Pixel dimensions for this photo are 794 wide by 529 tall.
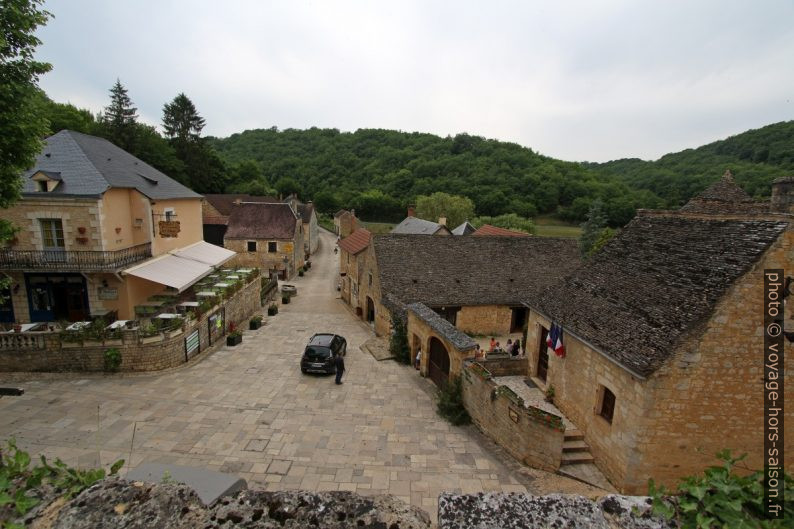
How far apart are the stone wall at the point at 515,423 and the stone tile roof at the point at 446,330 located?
93 cm

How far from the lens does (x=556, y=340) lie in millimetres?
13391

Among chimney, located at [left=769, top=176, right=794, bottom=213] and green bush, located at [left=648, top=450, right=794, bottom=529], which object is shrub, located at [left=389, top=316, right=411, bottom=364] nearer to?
green bush, located at [left=648, top=450, right=794, bottom=529]

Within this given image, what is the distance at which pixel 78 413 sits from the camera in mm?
13094

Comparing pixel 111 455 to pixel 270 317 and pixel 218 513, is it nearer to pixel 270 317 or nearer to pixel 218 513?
pixel 218 513

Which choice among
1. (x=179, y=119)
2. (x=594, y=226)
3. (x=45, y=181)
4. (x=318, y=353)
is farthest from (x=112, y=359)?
(x=179, y=119)

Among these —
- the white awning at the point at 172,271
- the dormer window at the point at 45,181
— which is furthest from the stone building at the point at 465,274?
the dormer window at the point at 45,181

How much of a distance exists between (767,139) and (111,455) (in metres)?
91.7

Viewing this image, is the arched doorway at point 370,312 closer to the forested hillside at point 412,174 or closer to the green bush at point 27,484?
the green bush at point 27,484

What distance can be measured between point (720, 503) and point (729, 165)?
8184cm

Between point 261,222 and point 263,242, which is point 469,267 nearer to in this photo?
point 263,242

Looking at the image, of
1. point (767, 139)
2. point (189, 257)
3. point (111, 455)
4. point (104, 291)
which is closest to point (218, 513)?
point (111, 455)

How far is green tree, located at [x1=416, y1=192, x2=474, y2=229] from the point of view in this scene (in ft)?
232

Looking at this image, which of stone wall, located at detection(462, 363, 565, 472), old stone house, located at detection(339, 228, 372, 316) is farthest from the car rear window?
old stone house, located at detection(339, 228, 372, 316)

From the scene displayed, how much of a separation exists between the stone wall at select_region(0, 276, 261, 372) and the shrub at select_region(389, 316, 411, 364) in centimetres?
924
